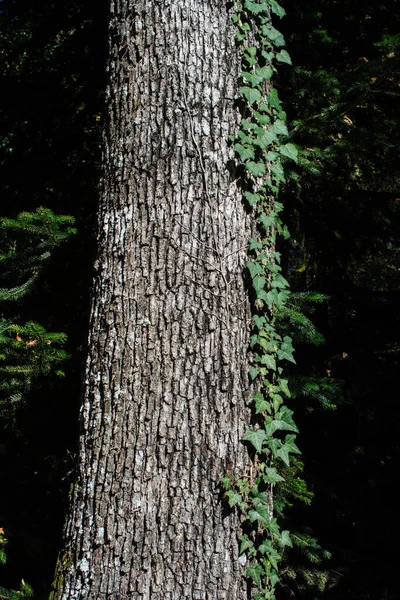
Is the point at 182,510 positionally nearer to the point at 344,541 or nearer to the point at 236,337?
the point at 236,337

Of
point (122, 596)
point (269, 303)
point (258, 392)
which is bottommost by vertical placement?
point (122, 596)

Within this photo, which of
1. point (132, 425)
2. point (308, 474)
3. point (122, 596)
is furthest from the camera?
point (308, 474)

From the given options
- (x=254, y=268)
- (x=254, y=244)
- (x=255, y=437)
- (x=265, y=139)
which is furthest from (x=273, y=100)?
(x=255, y=437)

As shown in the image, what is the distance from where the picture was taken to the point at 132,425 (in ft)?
6.18

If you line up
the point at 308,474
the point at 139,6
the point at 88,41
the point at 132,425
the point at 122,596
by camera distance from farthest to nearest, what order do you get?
the point at 88,41 → the point at 308,474 → the point at 139,6 → the point at 132,425 → the point at 122,596

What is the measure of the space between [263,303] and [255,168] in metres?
0.61

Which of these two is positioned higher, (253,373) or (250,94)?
(250,94)

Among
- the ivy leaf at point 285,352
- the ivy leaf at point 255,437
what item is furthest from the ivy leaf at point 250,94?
the ivy leaf at point 255,437

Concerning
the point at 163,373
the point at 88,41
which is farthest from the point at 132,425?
the point at 88,41

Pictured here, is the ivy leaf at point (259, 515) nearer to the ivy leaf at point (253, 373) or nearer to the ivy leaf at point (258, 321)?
the ivy leaf at point (253, 373)

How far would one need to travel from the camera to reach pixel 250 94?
2.14 m

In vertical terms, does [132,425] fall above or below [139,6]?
below

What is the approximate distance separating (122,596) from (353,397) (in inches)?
83.3

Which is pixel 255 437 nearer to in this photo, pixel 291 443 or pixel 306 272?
pixel 291 443
